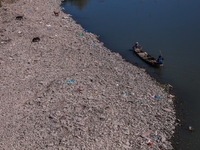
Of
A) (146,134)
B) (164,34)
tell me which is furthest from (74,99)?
(164,34)

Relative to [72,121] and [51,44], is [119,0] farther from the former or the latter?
[72,121]

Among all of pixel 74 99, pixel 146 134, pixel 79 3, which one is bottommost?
pixel 74 99

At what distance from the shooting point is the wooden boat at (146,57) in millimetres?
13151

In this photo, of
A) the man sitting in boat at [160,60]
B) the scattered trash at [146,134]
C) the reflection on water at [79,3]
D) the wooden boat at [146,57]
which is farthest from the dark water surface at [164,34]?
the scattered trash at [146,134]

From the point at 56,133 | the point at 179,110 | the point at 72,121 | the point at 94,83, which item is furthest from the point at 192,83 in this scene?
the point at 56,133

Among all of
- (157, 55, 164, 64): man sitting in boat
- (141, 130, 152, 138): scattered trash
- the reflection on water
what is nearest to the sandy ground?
(141, 130, 152, 138): scattered trash

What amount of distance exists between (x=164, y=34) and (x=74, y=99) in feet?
34.2

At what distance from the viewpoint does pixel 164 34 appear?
16.5 m

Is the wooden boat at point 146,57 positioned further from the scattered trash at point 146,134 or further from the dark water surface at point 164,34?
the scattered trash at point 146,134

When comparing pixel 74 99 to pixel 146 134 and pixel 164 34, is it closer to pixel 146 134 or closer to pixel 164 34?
pixel 146 134

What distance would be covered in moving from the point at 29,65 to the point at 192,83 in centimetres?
975

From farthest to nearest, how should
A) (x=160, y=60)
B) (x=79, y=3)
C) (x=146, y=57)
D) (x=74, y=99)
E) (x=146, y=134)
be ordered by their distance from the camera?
(x=79, y=3) → (x=146, y=57) → (x=160, y=60) → (x=74, y=99) → (x=146, y=134)

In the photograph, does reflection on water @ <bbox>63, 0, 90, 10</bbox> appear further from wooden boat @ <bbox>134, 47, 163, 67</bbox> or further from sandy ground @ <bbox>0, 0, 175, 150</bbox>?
wooden boat @ <bbox>134, 47, 163, 67</bbox>

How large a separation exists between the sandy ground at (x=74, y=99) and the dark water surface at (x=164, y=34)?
0.99 m
